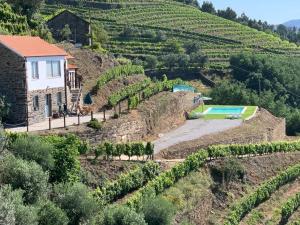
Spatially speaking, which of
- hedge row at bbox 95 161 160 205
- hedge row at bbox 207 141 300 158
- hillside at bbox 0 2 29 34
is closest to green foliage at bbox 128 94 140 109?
hedge row at bbox 207 141 300 158

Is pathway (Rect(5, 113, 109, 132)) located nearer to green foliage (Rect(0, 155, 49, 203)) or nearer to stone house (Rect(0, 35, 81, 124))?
stone house (Rect(0, 35, 81, 124))

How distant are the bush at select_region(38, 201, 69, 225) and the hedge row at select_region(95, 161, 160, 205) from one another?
320 centimetres

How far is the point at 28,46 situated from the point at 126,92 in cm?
806

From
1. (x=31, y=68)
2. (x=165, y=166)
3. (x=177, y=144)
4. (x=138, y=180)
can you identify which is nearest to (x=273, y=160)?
(x=177, y=144)

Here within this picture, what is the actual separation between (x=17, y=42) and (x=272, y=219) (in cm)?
1559

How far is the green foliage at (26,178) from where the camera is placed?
22.8m

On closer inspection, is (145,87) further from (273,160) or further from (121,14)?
(121,14)

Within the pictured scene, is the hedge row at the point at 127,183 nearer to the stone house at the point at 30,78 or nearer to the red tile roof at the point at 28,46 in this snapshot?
the stone house at the point at 30,78

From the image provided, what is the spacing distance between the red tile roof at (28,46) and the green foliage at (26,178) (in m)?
10.5

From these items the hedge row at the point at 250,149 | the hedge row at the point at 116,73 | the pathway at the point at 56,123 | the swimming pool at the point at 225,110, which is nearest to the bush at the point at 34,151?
the pathway at the point at 56,123

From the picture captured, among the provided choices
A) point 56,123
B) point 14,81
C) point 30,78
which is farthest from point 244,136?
point 14,81

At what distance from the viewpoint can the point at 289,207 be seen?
33062 mm

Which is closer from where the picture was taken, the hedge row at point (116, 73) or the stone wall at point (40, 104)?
the stone wall at point (40, 104)

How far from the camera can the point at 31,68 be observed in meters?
33.1
